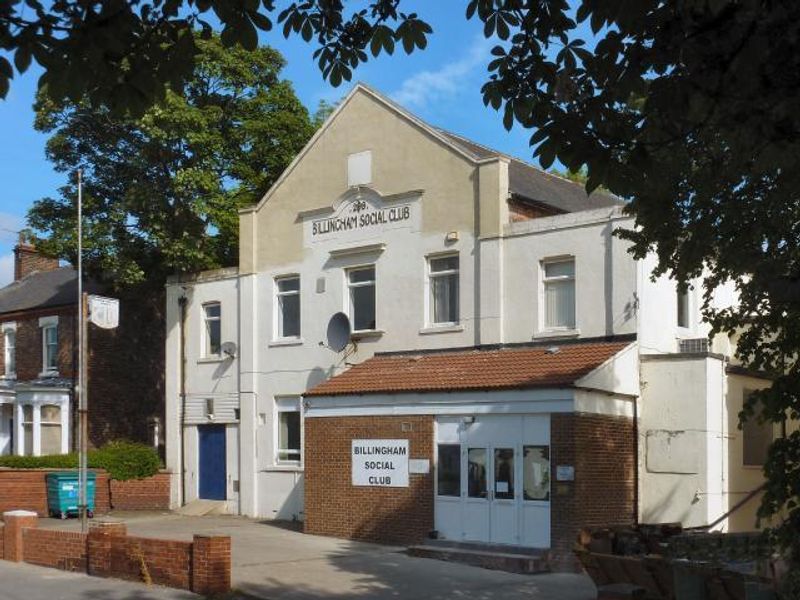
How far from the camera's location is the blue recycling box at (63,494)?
2645 centimetres

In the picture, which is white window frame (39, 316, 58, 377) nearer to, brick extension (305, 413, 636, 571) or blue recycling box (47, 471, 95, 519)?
blue recycling box (47, 471, 95, 519)

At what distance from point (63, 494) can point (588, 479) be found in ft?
45.0

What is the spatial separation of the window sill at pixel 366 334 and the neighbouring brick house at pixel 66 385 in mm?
10181

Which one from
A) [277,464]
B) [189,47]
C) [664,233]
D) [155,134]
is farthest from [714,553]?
[155,134]

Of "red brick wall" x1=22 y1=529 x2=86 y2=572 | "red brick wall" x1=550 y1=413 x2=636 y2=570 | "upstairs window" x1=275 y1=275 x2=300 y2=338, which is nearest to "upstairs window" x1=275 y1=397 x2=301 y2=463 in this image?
"upstairs window" x1=275 y1=275 x2=300 y2=338

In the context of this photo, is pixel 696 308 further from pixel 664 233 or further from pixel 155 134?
pixel 155 134

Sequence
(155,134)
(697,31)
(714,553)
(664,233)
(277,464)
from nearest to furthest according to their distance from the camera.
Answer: (697,31)
(664,233)
(714,553)
(277,464)
(155,134)

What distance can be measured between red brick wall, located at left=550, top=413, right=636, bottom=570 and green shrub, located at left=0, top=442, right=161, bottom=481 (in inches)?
531

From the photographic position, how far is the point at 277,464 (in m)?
26.0

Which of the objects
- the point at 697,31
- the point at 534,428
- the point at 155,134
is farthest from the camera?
the point at 155,134

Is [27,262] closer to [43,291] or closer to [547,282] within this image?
[43,291]

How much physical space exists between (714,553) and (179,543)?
7037 mm

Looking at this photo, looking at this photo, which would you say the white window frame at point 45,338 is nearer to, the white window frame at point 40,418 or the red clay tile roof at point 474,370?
the white window frame at point 40,418

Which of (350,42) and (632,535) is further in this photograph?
(632,535)
